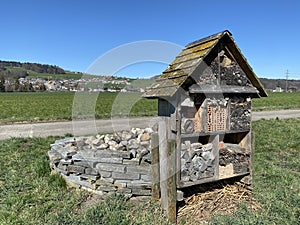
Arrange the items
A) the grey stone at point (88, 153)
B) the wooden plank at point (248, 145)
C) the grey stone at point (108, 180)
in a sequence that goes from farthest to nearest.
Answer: the grey stone at point (88, 153), the grey stone at point (108, 180), the wooden plank at point (248, 145)

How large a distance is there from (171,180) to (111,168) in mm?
1308

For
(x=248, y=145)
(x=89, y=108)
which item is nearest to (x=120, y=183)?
(x=248, y=145)

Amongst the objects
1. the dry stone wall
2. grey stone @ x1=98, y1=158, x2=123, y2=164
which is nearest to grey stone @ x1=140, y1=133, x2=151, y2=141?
the dry stone wall

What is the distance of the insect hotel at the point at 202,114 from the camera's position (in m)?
3.40

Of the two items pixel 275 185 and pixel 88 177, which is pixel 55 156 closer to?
pixel 88 177

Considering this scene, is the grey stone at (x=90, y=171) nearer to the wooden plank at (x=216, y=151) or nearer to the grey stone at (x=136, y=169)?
the grey stone at (x=136, y=169)

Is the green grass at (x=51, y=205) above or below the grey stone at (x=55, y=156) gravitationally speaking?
below

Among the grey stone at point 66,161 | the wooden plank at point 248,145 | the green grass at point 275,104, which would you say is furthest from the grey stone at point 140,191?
the green grass at point 275,104

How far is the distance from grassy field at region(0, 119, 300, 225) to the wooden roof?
5.96 ft

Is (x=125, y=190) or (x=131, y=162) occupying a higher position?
(x=131, y=162)

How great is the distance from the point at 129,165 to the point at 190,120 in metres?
1.43

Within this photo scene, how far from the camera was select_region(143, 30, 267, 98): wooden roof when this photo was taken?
332cm

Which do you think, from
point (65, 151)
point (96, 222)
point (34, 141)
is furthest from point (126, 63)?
point (34, 141)

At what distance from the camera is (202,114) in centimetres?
359
